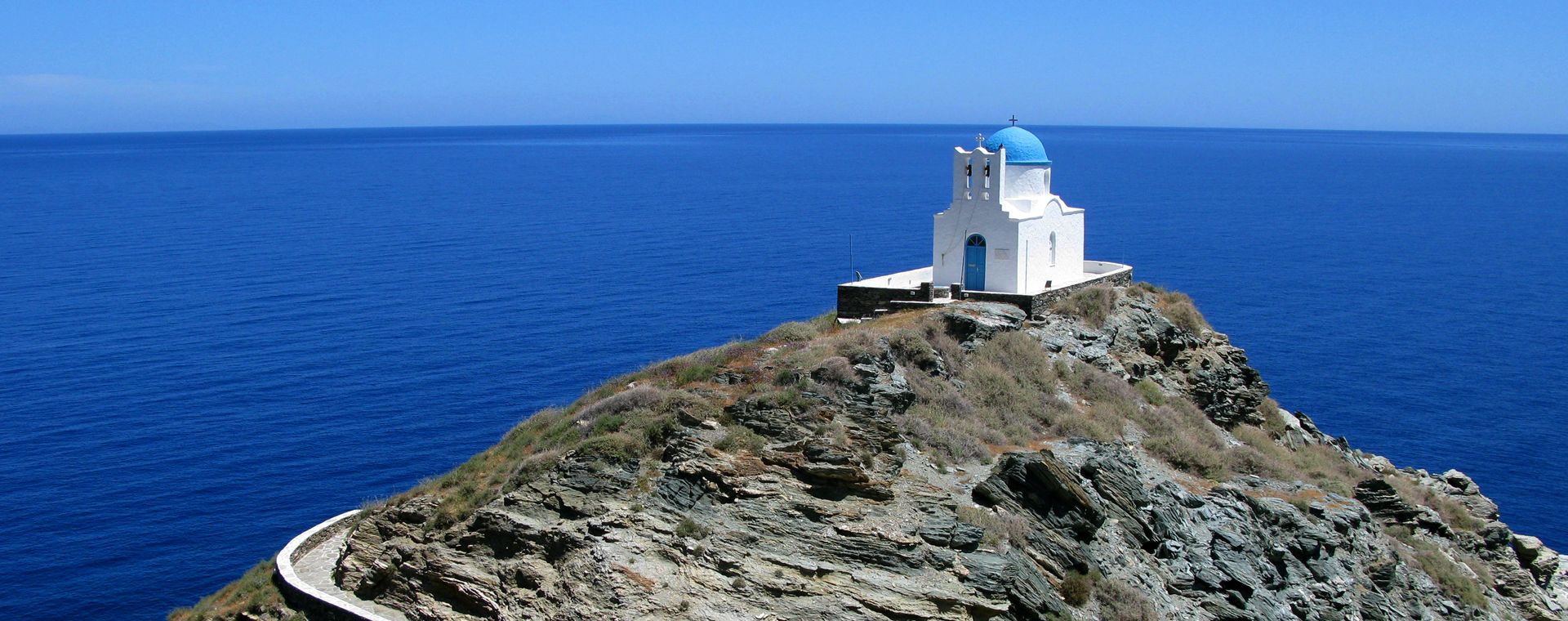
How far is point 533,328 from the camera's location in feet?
230

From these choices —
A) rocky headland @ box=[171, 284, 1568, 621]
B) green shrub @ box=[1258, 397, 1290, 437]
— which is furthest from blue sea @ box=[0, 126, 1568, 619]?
rocky headland @ box=[171, 284, 1568, 621]

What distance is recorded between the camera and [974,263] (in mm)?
42031

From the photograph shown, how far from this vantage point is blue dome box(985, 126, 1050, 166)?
42.2 metres

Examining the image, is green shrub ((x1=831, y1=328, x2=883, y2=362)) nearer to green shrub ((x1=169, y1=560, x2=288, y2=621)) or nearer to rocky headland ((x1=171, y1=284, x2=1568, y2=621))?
rocky headland ((x1=171, y1=284, x2=1568, y2=621))

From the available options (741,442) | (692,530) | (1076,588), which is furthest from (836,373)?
(1076,588)

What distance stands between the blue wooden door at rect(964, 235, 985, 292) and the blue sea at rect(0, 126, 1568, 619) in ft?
71.4

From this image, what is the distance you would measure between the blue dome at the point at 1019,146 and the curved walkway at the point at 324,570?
80.0ft

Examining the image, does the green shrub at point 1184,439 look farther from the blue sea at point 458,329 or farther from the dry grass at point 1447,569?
the blue sea at point 458,329

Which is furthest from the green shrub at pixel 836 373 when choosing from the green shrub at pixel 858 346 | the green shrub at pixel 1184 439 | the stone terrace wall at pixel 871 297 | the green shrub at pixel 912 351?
the stone terrace wall at pixel 871 297

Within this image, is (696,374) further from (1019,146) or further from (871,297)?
(1019,146)

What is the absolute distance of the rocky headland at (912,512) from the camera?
22938 millimetres

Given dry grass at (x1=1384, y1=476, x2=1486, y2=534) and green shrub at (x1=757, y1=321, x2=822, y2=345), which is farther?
dry grass at (x1=1384, y1=476, x2=1486, y2=534)

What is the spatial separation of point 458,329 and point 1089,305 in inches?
1579

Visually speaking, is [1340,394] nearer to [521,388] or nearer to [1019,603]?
[521,388]
